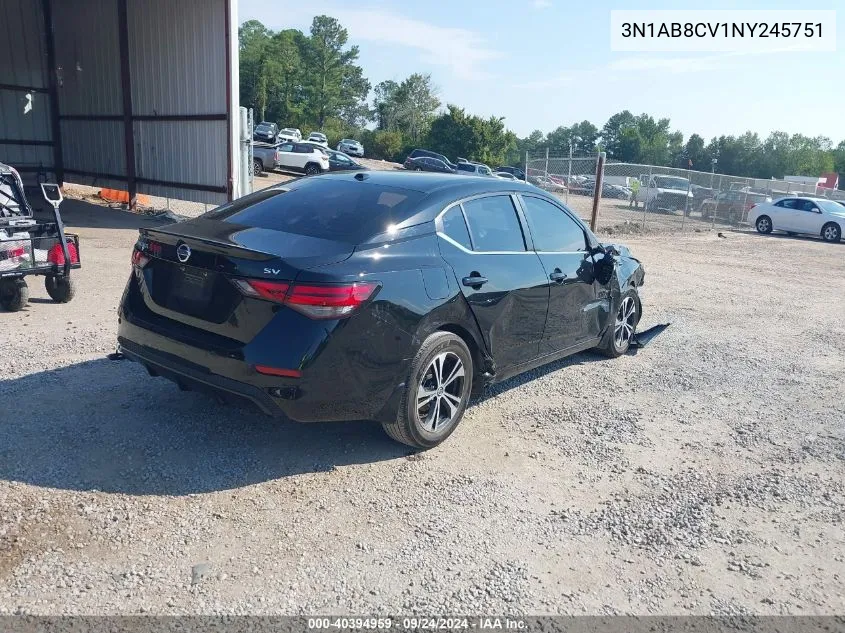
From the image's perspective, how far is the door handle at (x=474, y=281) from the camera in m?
4.44

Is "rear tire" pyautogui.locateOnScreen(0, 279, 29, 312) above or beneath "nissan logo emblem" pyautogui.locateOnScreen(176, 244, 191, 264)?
beneath

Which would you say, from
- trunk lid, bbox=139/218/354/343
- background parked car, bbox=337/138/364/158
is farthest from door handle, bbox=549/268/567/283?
background parked car, bbox=337/138/364/158

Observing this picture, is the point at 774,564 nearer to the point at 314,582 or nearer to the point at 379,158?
the point at 314,582

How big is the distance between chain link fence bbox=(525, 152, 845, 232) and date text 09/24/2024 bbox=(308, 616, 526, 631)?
1954 centimetres

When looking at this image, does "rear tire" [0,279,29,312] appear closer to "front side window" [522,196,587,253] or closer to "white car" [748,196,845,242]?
"front side window" [522,196,587,253]

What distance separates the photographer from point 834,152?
322 ft

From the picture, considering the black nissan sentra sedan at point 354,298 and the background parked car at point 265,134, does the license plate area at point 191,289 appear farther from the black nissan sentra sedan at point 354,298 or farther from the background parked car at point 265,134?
the background parked car at point 265,134

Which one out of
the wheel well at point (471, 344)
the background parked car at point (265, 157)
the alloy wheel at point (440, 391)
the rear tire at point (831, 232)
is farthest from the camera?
the background parked car at point (265, 157)

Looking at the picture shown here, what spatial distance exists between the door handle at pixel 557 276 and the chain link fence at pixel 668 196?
16.6m

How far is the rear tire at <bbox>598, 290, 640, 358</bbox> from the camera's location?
6.55 m

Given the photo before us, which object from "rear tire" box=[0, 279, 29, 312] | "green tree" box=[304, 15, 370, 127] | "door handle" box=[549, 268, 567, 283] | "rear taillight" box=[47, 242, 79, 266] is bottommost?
"rear tire" box=[0, 279, 29, 312]

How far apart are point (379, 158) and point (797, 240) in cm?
4894

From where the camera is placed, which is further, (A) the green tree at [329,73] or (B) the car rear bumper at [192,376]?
(A) the green tree at [329,73]

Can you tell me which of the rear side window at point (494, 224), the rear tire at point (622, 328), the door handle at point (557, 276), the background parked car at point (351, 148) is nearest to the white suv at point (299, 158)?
the background parked car at point (351, 148)
